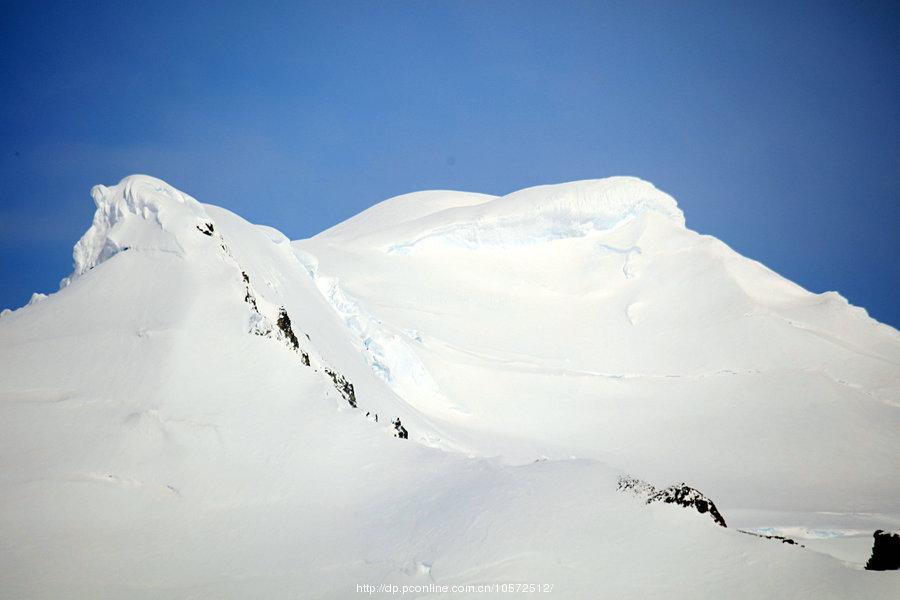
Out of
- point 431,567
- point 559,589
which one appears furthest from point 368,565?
point 559,589

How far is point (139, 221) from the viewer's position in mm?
20516

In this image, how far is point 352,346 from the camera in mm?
28234

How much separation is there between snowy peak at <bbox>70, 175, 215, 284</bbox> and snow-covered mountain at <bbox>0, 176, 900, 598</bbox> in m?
0.10

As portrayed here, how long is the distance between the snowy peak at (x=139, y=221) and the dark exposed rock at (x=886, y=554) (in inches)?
579

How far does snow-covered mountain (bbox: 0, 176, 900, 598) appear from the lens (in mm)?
10703

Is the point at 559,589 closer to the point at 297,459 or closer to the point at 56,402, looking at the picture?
the point at 297,459

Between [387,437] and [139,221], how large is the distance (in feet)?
33.3

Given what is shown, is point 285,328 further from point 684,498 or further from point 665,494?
point 684,498

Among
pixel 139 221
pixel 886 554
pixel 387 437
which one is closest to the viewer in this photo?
pixel 886 554

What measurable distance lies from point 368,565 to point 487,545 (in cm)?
163

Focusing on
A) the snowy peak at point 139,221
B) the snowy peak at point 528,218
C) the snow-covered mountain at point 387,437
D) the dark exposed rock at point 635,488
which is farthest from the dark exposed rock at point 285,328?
the snowy peak at point 528,218

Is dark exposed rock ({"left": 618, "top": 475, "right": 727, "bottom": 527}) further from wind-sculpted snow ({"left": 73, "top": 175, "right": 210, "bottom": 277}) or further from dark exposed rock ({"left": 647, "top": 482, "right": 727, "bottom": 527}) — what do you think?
wind-sculpted snow ({"left": 73, "top": 175, "right": 210, "bottom": 277})

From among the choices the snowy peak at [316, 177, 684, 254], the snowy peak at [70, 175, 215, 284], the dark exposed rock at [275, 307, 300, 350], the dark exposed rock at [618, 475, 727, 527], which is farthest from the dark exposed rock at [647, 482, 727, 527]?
the snowy peak at [316, 177, 684, 254]

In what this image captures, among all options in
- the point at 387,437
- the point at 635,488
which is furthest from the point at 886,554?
the point at 387,437
